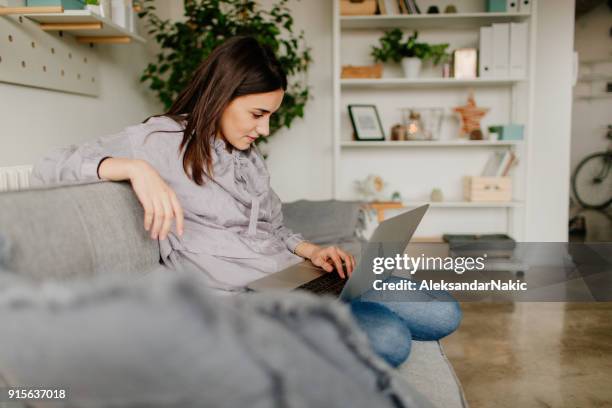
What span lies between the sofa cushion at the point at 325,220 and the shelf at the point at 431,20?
1.29m

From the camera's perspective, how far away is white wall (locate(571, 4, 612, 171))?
21.3 ft

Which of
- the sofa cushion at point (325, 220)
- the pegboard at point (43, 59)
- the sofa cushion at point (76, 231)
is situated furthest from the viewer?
the sofa cushion at point (325, 220)

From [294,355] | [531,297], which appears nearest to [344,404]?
[294,355]

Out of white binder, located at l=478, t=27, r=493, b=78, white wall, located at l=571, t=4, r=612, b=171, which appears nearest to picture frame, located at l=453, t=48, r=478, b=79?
white binder, located at l=478, t=27, r=493, b=78

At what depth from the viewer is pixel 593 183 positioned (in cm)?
643

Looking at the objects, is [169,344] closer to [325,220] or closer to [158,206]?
[158,206]

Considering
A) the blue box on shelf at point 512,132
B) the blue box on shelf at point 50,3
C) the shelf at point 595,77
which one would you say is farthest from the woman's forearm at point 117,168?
the shelf at point 595,77

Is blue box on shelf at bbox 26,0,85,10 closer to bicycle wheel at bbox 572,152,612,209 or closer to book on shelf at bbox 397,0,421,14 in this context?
book on shelf at bbox 397,0,421,14

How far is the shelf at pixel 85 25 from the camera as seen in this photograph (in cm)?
186

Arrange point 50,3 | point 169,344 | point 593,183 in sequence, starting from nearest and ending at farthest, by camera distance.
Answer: point 169,344 → point 50,3 → point 593,183

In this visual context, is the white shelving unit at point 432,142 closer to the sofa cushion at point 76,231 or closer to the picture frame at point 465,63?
the picture frame at point 465,63

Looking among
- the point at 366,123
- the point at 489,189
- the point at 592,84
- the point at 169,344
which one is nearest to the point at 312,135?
the point at 366,123

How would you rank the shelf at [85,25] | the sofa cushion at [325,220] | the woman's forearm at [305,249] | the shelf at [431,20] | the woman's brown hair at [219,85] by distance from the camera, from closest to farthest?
1. the woman's brown hair at [219,85]
2. the woman's forearm at [305,249]
3. the shelf at [85,25]
4. the sofa cushion at [325,220]
5. the shelf at [431,20]

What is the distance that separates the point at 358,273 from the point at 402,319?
0.24 metres
